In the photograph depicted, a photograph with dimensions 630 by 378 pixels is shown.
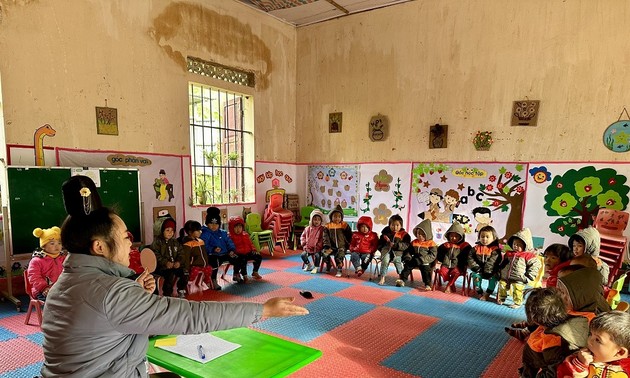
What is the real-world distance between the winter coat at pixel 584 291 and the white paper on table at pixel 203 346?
2.43 meters

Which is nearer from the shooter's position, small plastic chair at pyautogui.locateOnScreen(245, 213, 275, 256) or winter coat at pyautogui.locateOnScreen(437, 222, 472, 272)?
winter coat at pyautogui.locateOnScreen(437, 222, 472, 272)

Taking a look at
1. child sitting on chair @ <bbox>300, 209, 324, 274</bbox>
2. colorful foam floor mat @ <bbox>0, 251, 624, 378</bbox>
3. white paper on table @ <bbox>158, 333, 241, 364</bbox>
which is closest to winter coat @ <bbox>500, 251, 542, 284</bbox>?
colorful foam floor mat @ <bbox>0, 251, 624, 378</bbox>

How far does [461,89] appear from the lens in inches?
280

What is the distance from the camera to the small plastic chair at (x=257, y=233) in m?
7.76

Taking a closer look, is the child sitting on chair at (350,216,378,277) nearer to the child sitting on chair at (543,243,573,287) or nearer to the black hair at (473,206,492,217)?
the black hair at (473,206,492,217)

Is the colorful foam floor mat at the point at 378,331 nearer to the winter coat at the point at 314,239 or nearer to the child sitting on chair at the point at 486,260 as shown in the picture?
the child sitting on chair at the point at 486,260

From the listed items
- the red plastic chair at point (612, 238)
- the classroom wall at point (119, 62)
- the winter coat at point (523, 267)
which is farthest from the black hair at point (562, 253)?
the classroom wall at point (119, 62)

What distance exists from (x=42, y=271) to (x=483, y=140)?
708 centimetres

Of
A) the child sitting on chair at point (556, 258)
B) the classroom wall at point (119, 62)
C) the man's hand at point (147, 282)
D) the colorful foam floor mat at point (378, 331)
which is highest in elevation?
the classroom wall at point (119, 62)

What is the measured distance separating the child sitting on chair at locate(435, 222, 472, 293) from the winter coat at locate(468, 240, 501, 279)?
138 millimetres

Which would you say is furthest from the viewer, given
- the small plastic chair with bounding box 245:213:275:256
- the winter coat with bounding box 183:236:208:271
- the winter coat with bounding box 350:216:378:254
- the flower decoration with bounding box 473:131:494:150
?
the small plastic chair with bounding box 245:213:275:256

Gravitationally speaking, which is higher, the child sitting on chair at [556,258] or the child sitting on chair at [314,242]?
the child sitting on chair at [556,258]

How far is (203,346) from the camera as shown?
7.13 ft

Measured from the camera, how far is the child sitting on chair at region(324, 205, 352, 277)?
6.67 m
